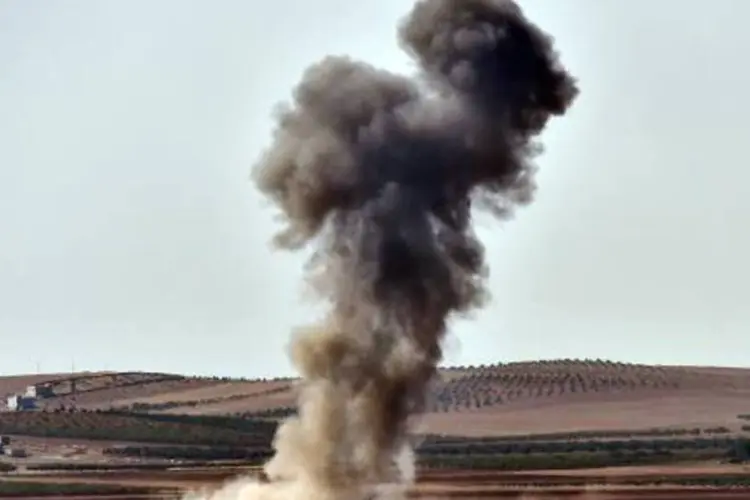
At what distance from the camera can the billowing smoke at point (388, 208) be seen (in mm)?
68812

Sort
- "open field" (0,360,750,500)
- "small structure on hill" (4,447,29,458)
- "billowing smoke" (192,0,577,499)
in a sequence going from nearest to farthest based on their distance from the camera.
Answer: "billowing smoke" (192,0,577,499) → "open field" (0,360,750,500) → "small structure on hill" (4,447,29,458)

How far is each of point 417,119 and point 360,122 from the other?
2.29 m

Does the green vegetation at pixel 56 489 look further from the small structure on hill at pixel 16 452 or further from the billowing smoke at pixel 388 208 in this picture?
the billowing smoke at pixel 388 208

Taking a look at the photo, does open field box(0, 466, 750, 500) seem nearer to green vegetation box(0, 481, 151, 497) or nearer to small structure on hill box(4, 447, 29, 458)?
green vegetation box(0, 481, 151, 497)

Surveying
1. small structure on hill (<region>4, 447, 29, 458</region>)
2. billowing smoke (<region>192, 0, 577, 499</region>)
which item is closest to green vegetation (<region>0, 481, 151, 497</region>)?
small structure on hill (<region>4, 447, 29, 458</region>)

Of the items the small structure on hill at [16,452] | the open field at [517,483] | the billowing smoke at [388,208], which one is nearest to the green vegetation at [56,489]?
the open field at [517,483]

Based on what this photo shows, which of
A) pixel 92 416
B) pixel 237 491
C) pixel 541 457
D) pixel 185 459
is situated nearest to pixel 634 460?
pixel 541 457

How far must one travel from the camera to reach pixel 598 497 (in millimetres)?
103000

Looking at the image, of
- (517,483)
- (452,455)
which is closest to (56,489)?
(517,483)

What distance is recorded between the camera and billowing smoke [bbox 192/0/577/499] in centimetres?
6881

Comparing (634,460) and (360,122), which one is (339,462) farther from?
(634,460)

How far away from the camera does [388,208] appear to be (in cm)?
6869

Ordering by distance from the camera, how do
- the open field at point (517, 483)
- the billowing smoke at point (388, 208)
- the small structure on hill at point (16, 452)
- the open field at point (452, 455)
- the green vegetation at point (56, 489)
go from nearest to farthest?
the billowing smoke at point (388, 208), the open field at point (517, 483), the open field at point (452, 455), the green vegetation at point (56, 489), the small structure on hill at point (16, 452)

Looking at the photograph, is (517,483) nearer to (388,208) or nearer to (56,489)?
(56,489)
